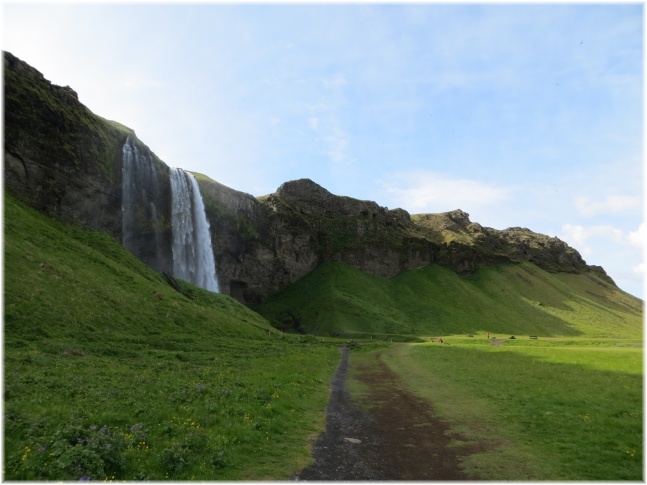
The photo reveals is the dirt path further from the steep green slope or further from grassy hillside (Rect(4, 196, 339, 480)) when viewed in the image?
the steep green slope

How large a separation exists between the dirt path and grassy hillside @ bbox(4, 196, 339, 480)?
899 millimetres

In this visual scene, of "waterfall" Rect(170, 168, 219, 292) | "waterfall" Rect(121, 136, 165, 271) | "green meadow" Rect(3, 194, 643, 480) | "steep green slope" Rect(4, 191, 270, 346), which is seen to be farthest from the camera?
"waterfall" Rect(170, 168, 219, 292)

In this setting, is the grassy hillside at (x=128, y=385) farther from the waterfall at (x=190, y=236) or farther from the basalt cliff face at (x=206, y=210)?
the waterfall at (x=190, y=236)

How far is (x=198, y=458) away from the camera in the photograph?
11539 millimetres

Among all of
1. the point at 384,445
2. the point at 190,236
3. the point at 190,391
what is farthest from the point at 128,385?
the point at 190,236

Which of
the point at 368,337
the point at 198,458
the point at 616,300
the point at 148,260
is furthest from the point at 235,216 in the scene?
the point at 616,300

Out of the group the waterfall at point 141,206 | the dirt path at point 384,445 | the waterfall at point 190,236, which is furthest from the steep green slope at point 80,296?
the waterfall at point 190,236

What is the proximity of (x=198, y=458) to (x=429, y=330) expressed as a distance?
106820mm

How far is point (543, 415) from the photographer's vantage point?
1797cm

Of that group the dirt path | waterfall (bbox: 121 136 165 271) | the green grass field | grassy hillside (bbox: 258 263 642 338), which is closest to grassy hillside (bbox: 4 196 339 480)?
the dirt path

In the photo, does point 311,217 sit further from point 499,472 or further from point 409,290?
point 499,472

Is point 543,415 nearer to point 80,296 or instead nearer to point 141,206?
point 80,296

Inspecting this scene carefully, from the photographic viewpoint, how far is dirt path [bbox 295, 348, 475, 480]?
11914 millimetres

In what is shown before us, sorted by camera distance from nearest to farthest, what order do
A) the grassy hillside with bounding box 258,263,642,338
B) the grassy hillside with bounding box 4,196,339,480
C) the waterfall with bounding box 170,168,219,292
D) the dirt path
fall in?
the grassy hillside with bounding box 4,196,339,480 < the dirt path < the waterfall with bounding box 170,168,219,292 < the grassy hillside with bounding box 258,263,642,338
